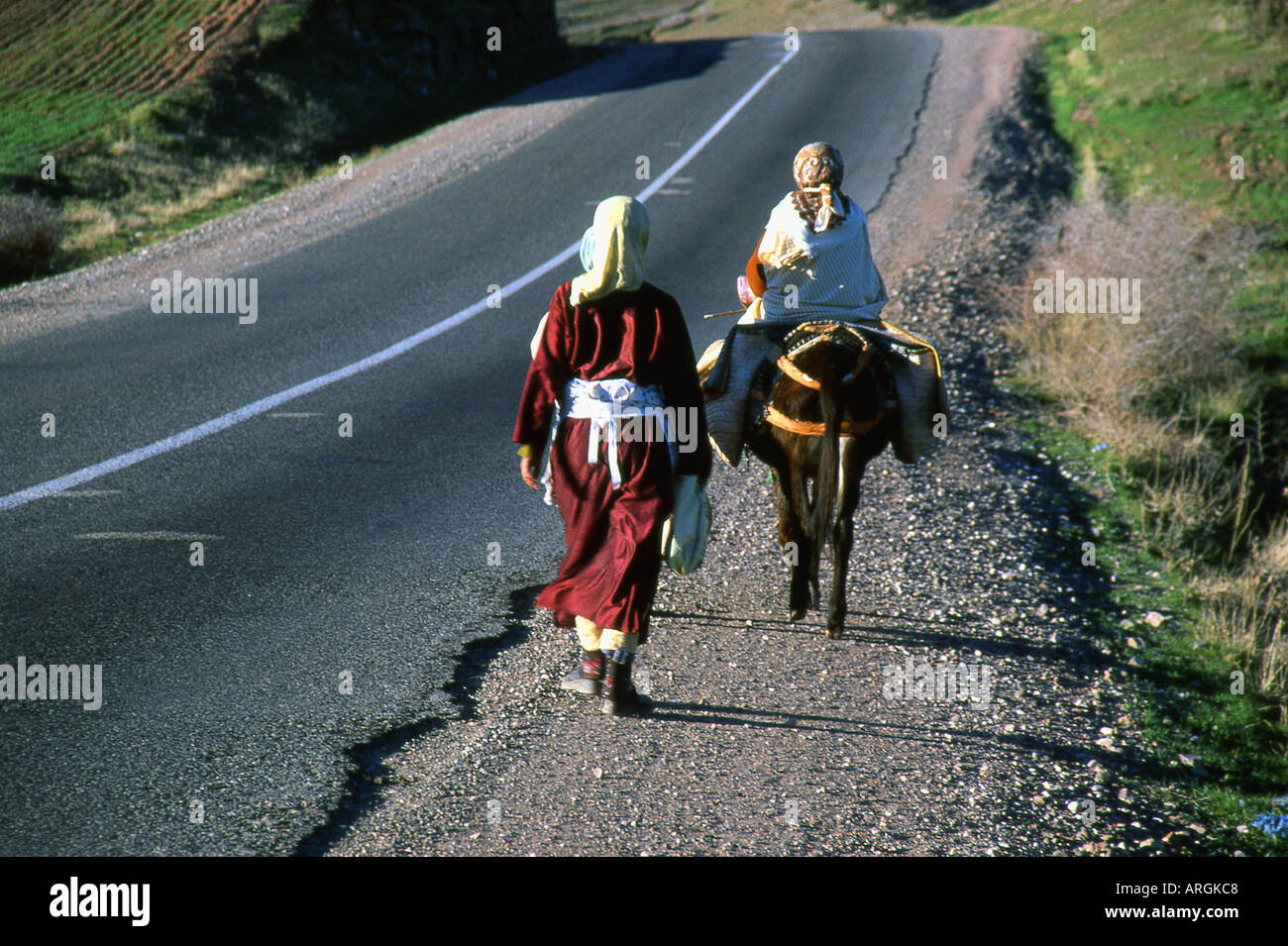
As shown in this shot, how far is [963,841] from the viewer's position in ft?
14.1

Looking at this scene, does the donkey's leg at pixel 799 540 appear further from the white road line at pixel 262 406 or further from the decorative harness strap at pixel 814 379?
the white road line at pixel 262 406

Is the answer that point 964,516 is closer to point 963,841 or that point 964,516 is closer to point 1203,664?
point 1203,664

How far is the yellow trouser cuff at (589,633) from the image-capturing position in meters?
5.08

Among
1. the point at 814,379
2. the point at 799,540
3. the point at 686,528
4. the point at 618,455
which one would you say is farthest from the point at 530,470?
the point at 799,540

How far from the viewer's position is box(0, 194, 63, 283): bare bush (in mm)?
13341

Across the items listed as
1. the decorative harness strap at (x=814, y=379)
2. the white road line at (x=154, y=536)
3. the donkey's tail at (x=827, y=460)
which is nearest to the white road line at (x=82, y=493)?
the white road line at (x=154, y=536)

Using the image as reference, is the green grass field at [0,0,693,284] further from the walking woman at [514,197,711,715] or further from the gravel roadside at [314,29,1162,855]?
the walking woman at [514,197,711,715]

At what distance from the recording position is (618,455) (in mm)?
4844

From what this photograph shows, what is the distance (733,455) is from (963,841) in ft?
7.55

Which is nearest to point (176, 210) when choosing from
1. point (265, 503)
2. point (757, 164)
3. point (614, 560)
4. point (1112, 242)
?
point (757, 164)

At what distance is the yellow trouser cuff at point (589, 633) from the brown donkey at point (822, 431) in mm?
1327

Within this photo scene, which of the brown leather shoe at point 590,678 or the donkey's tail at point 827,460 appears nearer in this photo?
the brown leather shoe at point 590,678

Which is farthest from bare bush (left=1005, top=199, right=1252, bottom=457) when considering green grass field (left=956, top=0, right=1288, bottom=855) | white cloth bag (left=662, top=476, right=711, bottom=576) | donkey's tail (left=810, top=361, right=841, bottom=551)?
white cloth bag (left=662, top=476, right=711, bottom=576)

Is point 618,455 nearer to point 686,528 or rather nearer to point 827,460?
point 686,528
